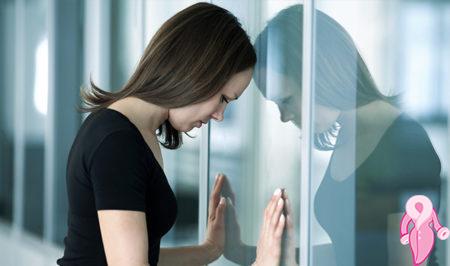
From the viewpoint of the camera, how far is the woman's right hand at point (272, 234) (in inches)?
79.0

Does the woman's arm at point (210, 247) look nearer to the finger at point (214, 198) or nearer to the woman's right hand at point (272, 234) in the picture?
the finger at point (214, 198)

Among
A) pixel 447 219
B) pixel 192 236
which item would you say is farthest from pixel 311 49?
pixel 192 236

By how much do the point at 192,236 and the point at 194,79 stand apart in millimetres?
1091

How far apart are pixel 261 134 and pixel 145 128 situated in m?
0.65

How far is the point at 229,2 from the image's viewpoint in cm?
229

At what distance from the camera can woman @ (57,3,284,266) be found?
141cm

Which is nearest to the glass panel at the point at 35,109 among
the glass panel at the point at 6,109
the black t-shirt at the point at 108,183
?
the glass panel at the point at 6,109

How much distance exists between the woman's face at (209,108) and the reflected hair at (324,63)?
0.29 m

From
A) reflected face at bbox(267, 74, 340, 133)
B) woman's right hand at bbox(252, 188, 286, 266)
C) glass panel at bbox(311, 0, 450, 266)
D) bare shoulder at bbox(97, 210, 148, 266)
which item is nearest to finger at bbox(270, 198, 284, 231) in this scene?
woman's right hand at bbox(252, 188, 286, 266)

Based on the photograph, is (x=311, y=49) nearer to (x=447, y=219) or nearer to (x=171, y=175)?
(x=447, y=219)

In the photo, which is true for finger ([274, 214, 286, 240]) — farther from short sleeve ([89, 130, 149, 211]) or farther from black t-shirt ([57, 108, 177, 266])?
short sleeve ([89, 130, 149, 211])

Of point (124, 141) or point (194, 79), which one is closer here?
point (124, 141)

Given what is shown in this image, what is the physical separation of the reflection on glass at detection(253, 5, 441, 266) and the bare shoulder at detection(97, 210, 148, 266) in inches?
24.6

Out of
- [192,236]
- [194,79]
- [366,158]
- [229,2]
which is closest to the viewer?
[194,79]
